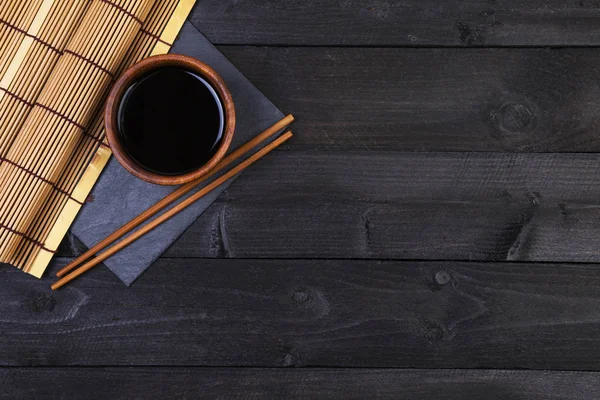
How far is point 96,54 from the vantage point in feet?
2.44

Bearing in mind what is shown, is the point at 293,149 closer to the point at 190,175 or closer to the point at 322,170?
the point at 322,170

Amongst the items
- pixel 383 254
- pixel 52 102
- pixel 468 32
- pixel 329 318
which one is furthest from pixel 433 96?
pixel 52 102

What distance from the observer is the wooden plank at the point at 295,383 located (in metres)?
0.79

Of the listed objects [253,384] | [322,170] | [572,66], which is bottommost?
[253,384]

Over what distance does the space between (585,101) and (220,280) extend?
52cm

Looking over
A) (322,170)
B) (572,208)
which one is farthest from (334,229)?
(572,208)

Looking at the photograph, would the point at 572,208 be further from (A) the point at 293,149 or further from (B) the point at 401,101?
(A) the point at 293,149

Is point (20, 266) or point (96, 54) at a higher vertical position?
point (96, 54)

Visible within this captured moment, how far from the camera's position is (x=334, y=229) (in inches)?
31.2

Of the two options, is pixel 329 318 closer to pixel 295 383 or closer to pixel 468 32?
pixel 295 383

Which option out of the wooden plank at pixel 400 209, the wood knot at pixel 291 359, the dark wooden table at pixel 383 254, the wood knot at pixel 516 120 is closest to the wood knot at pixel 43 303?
the dark wooden table at pixel 383 254

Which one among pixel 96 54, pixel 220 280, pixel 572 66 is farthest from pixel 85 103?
pixel 572 66

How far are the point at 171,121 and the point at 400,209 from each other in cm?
31

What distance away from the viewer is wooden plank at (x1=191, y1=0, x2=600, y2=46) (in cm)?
79
